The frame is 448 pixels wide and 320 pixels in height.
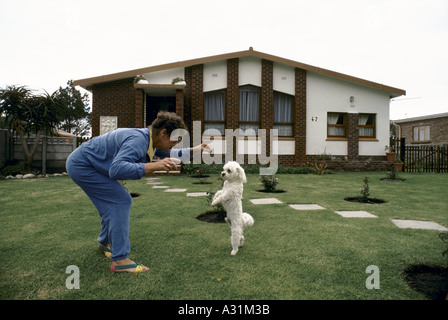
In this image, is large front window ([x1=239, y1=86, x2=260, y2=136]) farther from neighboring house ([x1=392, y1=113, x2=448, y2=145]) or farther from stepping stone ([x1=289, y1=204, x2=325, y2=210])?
neighboring house ([x1=392, y1=113, x2=448, y2=145])

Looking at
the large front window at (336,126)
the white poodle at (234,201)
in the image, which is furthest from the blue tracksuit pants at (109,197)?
the large front window at (336,126)

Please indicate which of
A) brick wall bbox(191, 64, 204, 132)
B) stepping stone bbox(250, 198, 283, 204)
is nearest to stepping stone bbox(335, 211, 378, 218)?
stepping stone bbox(250, 198, 283, 204)

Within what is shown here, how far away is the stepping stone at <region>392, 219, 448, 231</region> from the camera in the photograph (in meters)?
3.89

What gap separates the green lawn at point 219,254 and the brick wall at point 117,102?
8476 millimetres

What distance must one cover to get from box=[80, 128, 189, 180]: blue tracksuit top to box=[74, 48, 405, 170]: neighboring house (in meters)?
9.77

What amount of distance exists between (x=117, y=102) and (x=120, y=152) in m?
12.0

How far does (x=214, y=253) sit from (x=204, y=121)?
10913 millimetres

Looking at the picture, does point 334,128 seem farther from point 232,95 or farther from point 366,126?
point 232,95

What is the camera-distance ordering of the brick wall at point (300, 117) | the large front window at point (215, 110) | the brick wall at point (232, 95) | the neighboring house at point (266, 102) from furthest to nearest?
the brick wall at point (300, 117), the large front window at point (215, 110), the brick wall at point (232, 95), the neighboring house at point (266, 102)

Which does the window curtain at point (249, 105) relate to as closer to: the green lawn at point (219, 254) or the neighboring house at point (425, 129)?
the green lawn at point (219, 254)

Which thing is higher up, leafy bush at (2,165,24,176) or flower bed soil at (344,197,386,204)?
leafy bush at (2,165,24,176)

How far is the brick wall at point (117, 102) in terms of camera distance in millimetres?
13203
